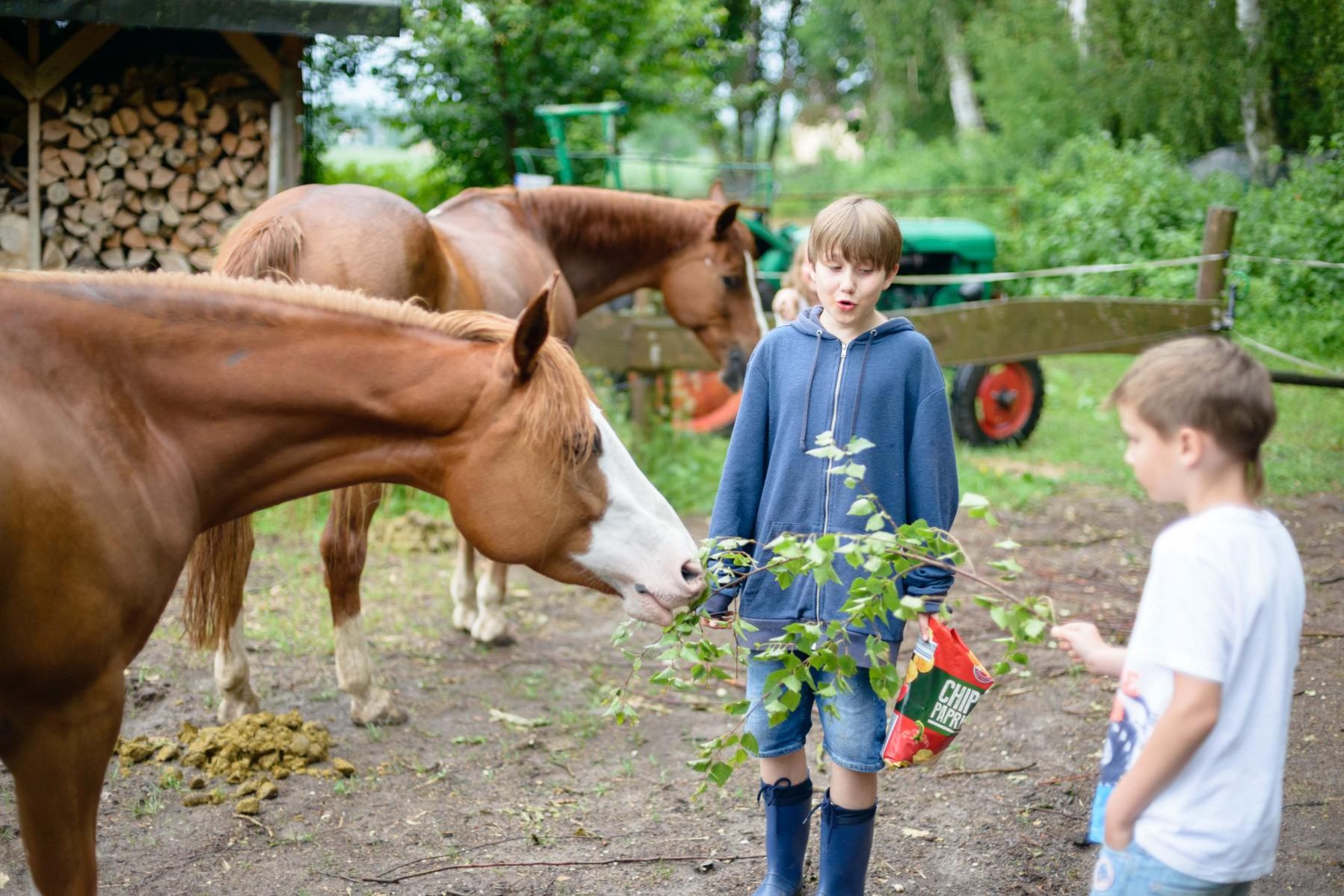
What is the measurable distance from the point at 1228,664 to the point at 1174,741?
0.42 feet

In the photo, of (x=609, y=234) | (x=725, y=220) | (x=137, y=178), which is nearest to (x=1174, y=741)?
(x=609, y=234)

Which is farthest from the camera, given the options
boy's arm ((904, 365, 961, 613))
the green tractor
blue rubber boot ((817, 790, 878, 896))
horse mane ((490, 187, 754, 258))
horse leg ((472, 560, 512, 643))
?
the green tractor

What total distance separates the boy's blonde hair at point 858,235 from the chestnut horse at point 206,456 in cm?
62

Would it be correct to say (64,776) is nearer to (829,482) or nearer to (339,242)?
(829,482)

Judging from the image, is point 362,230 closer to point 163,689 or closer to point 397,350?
point 397,350

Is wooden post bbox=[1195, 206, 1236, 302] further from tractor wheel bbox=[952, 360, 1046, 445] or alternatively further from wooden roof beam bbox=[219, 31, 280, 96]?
wooden roof beam bbox=[219, 31, 280, 96]

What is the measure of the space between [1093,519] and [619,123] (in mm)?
7425

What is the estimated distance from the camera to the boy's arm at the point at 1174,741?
1.43 m

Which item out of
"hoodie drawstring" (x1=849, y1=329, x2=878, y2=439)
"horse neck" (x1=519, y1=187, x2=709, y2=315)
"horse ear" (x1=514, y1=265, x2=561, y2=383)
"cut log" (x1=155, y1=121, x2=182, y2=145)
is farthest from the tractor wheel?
"horse ear" (x1=514, y1=265, x2=561, y2=383)

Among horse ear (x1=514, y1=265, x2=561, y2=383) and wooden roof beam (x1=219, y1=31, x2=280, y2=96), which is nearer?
horse ear (x1=514, y1=265, x2=561, y2=383)

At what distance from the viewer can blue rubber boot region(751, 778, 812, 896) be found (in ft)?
8.29

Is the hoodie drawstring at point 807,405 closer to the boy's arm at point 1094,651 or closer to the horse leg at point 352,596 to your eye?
the boy's arm at point 1094,651

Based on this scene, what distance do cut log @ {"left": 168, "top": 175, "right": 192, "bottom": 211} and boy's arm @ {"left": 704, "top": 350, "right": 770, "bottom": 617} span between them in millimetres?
4854

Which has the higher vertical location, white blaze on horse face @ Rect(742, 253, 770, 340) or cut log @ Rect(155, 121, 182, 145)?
cut log @ Rect(155, 121, 182, 145)
